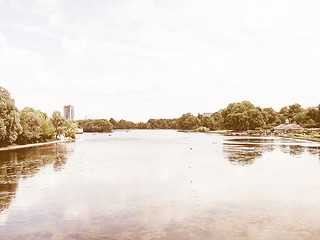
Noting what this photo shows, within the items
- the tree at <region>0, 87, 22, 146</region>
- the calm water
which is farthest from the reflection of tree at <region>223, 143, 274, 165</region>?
the tree at <region>0, 87, 22, 146</region>

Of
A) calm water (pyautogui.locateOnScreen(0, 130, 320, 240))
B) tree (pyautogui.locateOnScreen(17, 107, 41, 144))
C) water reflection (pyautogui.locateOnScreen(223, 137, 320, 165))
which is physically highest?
tree (pyautogui.locateOnScreen(17, 107, 41, 144))

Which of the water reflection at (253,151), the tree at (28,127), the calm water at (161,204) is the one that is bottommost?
the calm water at (161,204)

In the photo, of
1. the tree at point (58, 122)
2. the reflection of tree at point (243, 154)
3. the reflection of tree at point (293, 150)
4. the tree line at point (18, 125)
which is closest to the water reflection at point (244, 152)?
the reflection of tree at point (243, 154)

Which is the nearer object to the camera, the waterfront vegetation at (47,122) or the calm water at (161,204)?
the calm water at (161,204)

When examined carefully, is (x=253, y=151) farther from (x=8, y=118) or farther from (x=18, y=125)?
(x=8, y=118)

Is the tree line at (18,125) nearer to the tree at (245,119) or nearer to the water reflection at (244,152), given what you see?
the water reflection at (244,152)

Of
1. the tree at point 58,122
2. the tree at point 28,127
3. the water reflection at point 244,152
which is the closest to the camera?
the water reflection at point 244,152

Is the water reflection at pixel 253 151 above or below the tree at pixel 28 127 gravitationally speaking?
below

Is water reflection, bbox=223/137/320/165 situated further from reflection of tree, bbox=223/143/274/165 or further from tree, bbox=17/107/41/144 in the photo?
tree, bbox=17/107/41/144

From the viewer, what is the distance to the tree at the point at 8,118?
57250mm

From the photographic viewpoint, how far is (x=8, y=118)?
5722 centimetres

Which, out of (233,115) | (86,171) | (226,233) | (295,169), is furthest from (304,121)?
(226,233)

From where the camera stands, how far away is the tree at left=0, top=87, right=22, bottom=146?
57250 millimetres

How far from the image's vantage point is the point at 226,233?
12.6 meters
